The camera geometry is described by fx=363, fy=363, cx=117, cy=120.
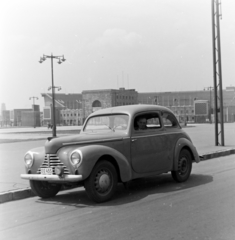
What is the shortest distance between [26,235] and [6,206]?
1.89 meters

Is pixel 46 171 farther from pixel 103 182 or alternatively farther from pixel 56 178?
pixel 103 182

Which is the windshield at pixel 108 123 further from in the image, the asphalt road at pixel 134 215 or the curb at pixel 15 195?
the curb at pixel 15 195

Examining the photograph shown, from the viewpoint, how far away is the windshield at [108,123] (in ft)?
22.3

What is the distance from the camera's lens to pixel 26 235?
429 cm

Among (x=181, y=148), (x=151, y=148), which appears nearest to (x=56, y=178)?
(x=151, y=148)

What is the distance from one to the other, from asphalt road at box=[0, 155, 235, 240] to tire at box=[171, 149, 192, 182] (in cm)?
28

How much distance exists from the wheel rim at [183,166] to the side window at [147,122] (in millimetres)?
930

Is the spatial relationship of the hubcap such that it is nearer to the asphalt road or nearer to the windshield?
the asphalt road

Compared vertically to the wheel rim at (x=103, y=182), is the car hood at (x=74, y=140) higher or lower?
higher

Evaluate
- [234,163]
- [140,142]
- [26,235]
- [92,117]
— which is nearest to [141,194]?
[140,142]

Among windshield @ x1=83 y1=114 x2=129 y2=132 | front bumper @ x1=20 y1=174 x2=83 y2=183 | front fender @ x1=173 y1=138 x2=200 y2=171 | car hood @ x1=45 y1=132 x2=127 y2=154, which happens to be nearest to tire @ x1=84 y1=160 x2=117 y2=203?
front bumper @ x1=20 y1=174 x2=83 y2=183

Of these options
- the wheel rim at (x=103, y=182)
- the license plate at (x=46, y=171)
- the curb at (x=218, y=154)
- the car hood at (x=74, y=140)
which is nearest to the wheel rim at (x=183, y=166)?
the car hood at (x=74, y=140)

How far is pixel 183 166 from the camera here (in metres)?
7.60

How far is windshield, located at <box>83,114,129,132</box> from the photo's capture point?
6.78 m
